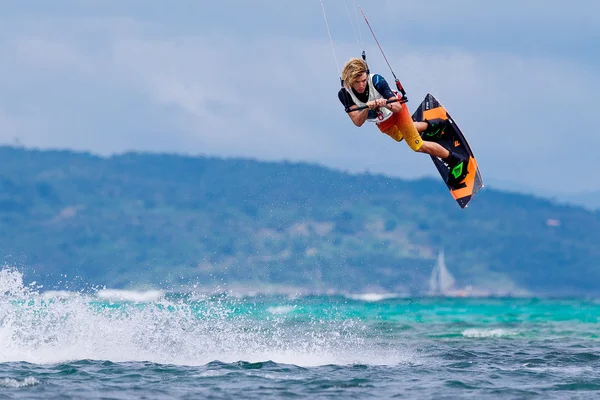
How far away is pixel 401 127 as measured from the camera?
14.7m

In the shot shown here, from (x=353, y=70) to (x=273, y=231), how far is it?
13575 centimetres

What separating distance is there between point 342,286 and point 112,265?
30.8 m

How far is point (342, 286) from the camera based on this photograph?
134m

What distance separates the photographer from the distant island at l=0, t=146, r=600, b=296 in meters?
134

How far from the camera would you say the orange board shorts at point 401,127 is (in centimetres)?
1461

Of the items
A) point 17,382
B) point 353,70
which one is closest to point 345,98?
point 353,70

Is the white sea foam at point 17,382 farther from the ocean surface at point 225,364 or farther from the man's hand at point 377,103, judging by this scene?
the man's hand at point 377,103

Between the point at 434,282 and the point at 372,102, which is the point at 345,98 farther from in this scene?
the point at 434,282

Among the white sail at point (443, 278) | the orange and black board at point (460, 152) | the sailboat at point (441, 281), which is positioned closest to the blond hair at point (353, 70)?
the orange and black board at point (460, 152)

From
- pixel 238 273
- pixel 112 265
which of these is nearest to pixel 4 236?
pixel 112 265

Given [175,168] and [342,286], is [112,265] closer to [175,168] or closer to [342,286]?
[342,286]

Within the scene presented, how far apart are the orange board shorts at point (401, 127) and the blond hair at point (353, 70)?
106 centimetres

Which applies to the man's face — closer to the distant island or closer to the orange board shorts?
the orange board shorts

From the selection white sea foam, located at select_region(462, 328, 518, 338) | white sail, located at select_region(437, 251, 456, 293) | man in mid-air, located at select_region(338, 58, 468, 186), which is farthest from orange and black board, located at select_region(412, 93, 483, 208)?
white sail, located at select_region(437, 251, 456, 293)
